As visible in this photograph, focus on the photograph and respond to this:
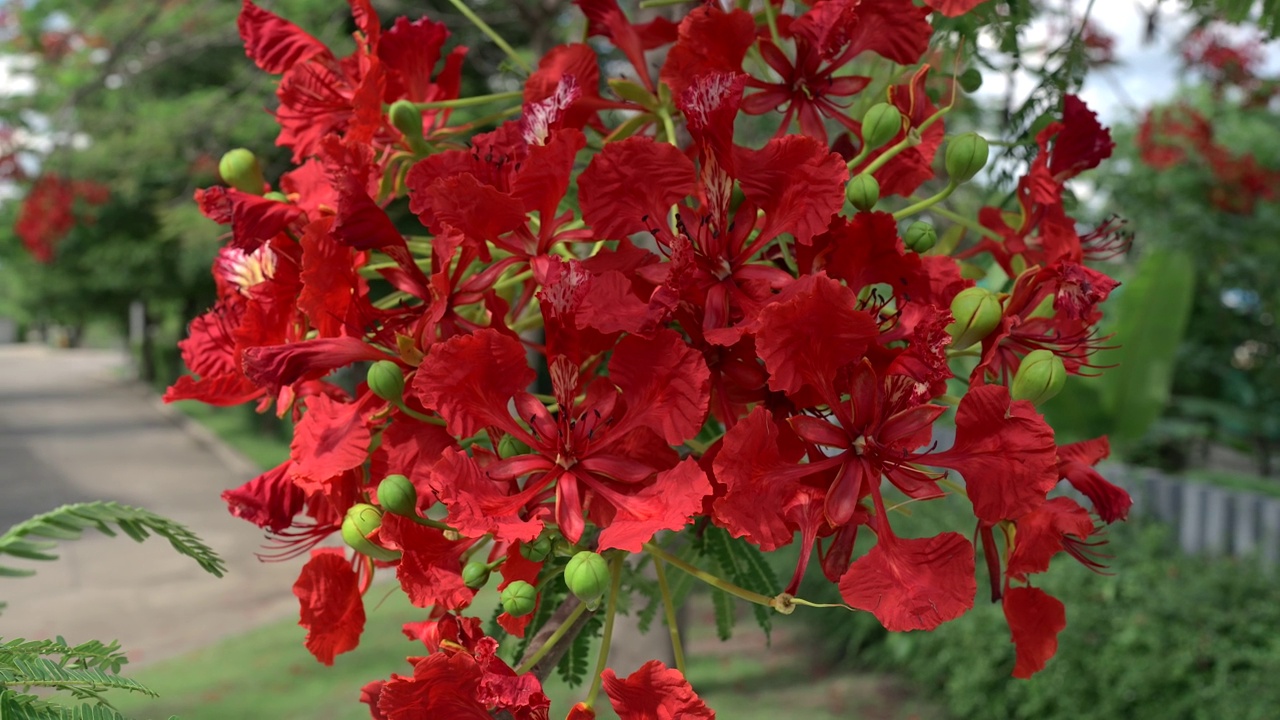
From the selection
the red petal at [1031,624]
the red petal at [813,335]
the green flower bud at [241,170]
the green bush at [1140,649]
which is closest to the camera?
the red petal at [813,335]

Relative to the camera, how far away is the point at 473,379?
2.54ft

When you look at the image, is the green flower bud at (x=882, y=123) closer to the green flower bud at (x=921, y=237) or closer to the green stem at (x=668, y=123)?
the green flower bud at (x=921, y=237)

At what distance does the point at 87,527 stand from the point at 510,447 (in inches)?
17.8

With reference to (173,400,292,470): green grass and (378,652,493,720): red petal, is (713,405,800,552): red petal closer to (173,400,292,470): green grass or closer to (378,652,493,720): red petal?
(378,652,493,720): red petal

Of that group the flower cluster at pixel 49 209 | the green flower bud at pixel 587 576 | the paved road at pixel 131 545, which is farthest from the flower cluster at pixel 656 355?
the flower cluster at pixel 49 209

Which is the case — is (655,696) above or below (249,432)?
below

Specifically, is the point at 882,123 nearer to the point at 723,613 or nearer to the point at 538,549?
the point at 538,549

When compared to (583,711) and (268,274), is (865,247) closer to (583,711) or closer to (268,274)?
(583,711)

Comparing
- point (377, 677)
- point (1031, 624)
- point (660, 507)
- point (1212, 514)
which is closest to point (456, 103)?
point (660, 507)

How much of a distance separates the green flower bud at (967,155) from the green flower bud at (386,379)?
55cm

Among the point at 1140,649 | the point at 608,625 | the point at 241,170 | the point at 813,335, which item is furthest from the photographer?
the point at 1140,649

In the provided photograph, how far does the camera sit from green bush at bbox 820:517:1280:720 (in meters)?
3.88

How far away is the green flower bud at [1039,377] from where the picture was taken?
806 mm

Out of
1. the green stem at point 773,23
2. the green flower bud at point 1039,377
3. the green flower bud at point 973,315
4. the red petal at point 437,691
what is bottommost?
the red petal at point 437,691
